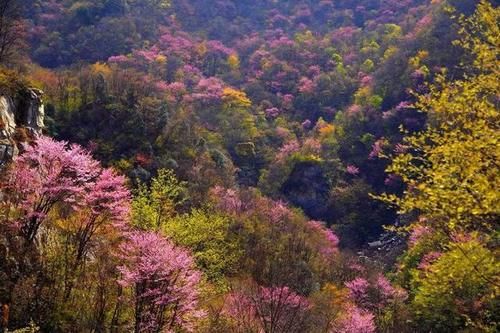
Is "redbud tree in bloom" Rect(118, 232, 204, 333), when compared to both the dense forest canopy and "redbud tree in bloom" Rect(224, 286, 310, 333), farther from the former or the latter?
"redbud tree in bloom" Rect(224, 286, 310, 333)

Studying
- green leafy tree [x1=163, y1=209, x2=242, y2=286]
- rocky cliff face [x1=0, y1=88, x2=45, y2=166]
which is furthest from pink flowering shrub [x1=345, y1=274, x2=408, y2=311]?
rocky cliff face [x1=0, y1=88, x2=45, y2=166]

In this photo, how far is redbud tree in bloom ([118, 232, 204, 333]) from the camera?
48.7 feet

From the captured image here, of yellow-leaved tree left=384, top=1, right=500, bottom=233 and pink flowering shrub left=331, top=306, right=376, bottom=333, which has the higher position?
yellow-leaved tree left=384, top=1, right=500, bottom=233

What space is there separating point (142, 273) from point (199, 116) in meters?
51.6

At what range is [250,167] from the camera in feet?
197

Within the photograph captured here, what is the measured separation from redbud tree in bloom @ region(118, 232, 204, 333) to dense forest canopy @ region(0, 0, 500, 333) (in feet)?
→ 0.30

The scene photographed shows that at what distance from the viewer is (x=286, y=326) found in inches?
837

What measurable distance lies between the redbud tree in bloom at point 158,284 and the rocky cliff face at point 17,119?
7.82m

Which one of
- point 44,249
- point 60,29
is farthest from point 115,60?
point 44,249

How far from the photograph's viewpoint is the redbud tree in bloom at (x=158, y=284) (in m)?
14.9

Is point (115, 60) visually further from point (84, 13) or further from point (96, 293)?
point (96, 293)

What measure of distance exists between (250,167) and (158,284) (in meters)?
44.7

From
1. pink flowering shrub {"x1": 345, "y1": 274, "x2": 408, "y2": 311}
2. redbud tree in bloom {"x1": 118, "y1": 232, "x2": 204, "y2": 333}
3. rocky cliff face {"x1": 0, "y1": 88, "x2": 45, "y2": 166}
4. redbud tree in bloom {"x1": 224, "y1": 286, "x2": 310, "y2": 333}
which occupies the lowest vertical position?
pink flowering shrub {"x1": 345, "y1": 274, "x2": 408, "y2": 311}

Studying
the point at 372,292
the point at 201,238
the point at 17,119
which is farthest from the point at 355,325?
the point at 17,119
